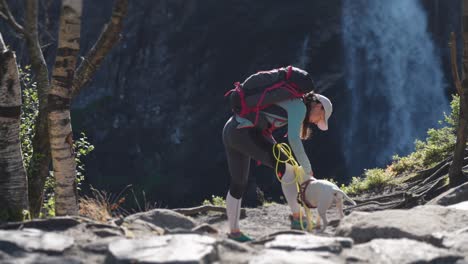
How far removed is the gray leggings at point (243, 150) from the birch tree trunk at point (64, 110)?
2.20 m

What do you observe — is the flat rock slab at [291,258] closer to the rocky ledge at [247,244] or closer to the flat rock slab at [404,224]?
the rocky ledge at [247,244]

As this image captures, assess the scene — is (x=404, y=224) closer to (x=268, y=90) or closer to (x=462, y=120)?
(x=268, y=90)

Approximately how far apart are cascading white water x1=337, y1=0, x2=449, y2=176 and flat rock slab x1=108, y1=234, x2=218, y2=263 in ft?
109

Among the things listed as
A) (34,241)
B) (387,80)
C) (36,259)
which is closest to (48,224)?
(34,241)

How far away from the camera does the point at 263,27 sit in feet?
135

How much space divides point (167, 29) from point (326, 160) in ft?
49.4

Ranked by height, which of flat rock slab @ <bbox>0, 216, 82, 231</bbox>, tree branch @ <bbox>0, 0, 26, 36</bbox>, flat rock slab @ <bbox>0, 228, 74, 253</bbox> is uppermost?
tree branch @ <bbox>0, 0, 26, 36</bbox>

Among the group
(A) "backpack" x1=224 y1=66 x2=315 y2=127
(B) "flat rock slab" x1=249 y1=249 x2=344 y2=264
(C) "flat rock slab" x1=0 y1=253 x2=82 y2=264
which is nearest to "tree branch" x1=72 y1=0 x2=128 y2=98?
(A) "backpack" x1=224 y1=66 x2=315 y2=127

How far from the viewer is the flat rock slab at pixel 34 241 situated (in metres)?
4.75

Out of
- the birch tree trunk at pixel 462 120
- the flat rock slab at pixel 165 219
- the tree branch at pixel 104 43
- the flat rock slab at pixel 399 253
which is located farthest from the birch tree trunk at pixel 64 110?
the birch tree trunk at pixel 462 120

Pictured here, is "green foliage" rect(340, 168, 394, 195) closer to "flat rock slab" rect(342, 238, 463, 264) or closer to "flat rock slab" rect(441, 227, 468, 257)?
"flat rock slab" rect(441, 227, 468, 257)

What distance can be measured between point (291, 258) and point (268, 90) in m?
2.47

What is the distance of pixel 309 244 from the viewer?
4.75 m

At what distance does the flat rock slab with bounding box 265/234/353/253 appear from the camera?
15.4 feet
